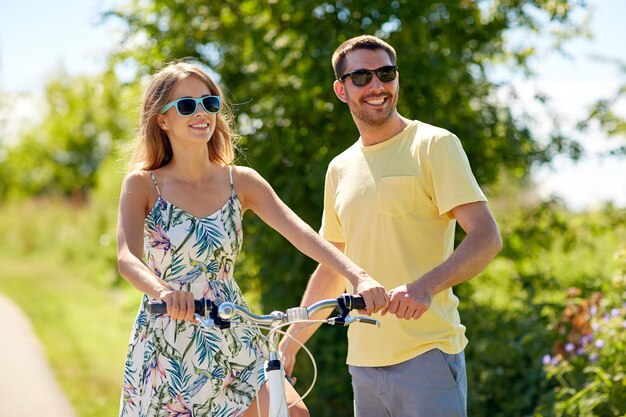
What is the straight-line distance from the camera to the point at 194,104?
3465 millimetres

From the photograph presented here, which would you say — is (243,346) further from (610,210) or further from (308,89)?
(610,210)

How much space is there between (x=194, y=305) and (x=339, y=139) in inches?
158

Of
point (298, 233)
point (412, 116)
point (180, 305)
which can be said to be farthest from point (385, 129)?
point (412, 116)

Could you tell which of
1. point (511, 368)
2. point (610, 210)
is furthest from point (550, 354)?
point (610, 210)

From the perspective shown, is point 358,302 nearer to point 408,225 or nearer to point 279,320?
point 279,320

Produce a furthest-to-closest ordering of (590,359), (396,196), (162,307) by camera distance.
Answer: (590,359) → (396,196) → (162,307)

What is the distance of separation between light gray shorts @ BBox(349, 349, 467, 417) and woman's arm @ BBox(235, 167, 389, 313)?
45cm

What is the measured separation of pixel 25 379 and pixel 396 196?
7210 millimetres

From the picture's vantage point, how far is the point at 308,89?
661 cm

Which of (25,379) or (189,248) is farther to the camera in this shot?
(25,379)

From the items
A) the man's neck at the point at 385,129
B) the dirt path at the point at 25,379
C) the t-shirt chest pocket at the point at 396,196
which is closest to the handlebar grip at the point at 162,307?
the t-shirt chest pocket at the point at 396,196

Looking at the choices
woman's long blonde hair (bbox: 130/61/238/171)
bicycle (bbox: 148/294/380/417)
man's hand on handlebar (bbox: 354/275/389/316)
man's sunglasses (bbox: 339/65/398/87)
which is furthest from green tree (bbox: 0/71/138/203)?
man's hand on handlebar (bbox: 354/275/389/316)

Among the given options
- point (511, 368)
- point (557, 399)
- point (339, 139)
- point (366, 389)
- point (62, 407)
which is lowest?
point (366, 389)

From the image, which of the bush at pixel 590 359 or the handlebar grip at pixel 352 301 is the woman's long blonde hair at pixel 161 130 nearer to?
the handlebar grip at pixel 352 301
